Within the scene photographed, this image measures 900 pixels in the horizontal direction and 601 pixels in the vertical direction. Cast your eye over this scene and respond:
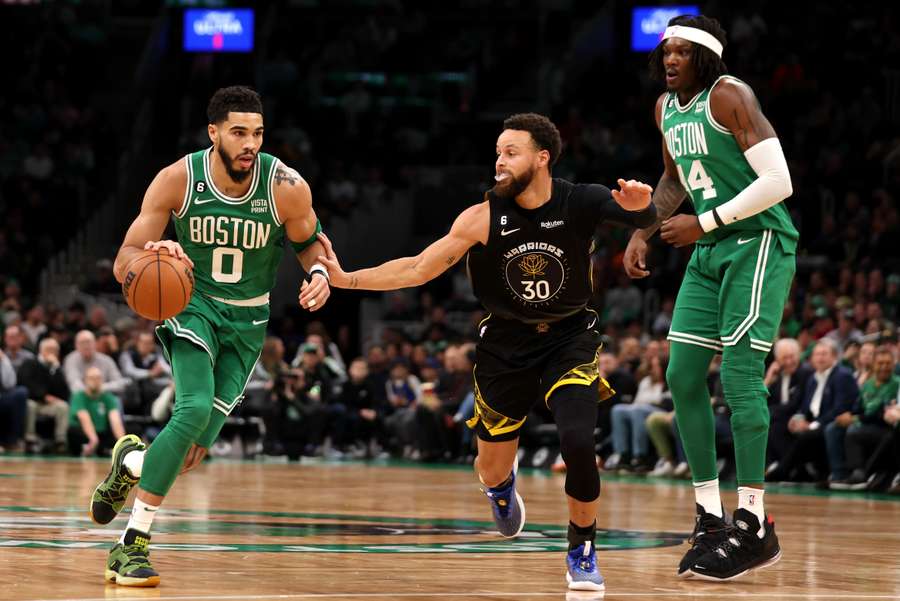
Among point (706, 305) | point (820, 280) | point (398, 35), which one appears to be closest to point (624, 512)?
point (706, 305)

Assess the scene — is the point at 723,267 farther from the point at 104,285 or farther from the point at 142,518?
the point at 104,285

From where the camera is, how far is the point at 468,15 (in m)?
27.9

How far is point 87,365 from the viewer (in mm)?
17297

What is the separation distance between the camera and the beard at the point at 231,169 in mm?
6559

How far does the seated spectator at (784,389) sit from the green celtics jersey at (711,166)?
7.44 meters

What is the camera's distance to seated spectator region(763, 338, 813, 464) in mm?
14062

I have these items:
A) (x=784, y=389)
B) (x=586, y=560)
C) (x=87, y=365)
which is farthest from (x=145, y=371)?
(x=586, y=560)

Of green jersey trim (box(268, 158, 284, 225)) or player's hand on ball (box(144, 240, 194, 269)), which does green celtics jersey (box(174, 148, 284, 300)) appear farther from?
player's hand on ball (box(144, 240, 194, 269))

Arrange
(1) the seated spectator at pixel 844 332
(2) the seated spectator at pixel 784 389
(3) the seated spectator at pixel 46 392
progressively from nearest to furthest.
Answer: (2) the seated spectator at pixel 784 389
(1) the seated spectator at pixel 844 332
(3) the seated spectator at pixel 46 392

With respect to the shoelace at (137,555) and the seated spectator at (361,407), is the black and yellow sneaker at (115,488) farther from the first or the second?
the seated spectator at (361,407)

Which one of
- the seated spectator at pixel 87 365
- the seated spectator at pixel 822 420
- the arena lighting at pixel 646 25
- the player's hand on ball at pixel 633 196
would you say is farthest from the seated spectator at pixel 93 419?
the arena lighting at pixel 646 25

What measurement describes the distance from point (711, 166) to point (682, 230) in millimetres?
407

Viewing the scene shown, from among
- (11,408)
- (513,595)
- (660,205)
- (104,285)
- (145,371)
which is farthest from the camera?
(104,285)

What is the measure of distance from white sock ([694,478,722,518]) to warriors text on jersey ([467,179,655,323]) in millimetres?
975
